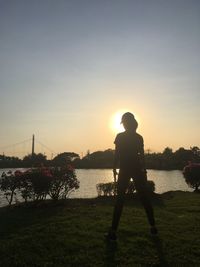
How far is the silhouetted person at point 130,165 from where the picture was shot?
A: 24.9ft

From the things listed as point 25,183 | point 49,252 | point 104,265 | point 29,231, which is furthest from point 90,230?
point 25,183

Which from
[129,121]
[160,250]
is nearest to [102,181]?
[129,121]

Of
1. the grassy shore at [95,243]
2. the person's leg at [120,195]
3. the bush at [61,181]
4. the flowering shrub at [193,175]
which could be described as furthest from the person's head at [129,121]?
the flowering shrub at [193,175]

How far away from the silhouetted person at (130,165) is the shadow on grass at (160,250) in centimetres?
32

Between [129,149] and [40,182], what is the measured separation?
8568 millimetres

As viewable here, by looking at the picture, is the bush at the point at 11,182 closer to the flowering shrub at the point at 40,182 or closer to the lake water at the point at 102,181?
the flowering shrub at the point at 40,182

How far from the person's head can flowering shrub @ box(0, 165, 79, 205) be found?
330 inches

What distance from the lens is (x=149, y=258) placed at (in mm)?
6180

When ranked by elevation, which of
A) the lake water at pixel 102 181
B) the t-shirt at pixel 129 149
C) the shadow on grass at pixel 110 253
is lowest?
the shadow on grass at pixel 110 253

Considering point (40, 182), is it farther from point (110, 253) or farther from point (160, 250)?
point (160, 250)

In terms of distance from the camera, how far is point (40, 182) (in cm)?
1561

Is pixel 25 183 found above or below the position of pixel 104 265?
above

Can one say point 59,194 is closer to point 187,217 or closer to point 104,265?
point 187,217

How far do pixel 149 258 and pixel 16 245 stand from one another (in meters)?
2.67
